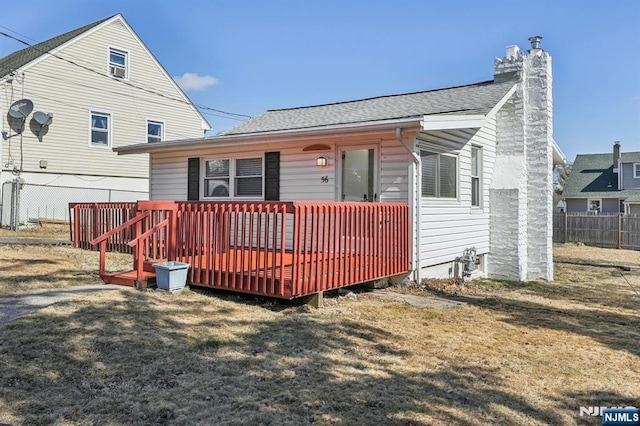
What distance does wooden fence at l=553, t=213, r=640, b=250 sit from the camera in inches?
720

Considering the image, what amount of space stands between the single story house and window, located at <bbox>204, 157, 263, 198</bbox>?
23 millimetres

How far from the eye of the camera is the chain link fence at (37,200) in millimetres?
14969

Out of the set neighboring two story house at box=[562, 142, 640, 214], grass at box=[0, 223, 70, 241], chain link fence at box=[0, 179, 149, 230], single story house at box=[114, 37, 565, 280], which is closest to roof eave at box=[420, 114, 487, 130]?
single story house at box=[114, 37, 565, 280]

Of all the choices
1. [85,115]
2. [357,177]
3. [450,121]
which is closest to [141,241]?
[450,121]

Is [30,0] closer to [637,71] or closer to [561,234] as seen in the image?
[637,71]

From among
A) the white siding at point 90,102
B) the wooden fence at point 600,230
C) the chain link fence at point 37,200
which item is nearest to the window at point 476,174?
the wooden fence at point 600,230

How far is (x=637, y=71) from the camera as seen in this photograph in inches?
587

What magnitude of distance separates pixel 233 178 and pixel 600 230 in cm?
1666

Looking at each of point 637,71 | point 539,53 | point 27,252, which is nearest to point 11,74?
point 27,252

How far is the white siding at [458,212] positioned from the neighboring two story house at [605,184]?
68.5 ft

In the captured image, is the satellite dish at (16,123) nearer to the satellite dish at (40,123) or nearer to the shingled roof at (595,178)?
the satellite dish at (40,123)

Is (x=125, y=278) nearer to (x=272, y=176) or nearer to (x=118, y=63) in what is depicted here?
(x=272, y=176)

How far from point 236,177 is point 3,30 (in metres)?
12.5

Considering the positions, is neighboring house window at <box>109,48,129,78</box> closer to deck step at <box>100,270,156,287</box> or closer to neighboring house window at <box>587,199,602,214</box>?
deck step at <box>100,270,156,287</box>
